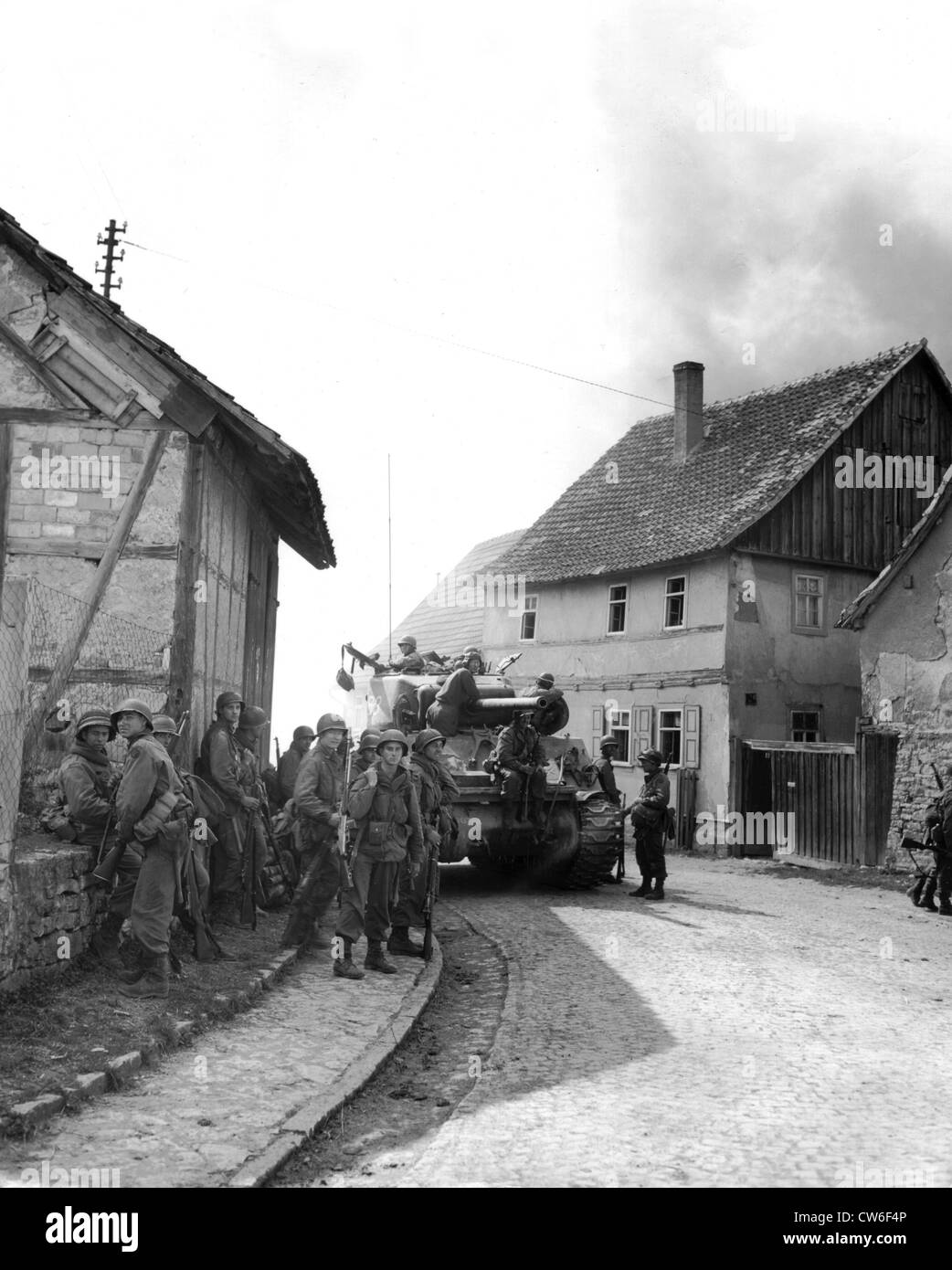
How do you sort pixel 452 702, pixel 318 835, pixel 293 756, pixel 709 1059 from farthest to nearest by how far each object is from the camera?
pixel 452 702
pixel 293 756
pixel 318 835
pixel 709 1059

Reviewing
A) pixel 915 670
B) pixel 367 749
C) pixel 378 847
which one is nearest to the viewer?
pixel 378 847

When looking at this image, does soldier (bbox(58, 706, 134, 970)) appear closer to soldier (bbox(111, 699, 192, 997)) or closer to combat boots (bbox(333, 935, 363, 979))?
soldier (bbox(111, 699, 192, 997))

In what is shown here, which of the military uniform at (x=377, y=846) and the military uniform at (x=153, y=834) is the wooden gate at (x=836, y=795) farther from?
the military uniform at (x=153, y=834)

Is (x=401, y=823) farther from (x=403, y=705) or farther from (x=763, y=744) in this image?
(x=763, y=744)

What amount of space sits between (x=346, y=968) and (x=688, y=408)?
2261 cm

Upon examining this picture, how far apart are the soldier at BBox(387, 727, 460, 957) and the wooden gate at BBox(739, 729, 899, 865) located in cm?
996

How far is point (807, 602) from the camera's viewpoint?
82.6 ft

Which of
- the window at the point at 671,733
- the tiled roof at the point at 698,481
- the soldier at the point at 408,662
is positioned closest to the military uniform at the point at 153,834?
the soldier at the point at 408,662

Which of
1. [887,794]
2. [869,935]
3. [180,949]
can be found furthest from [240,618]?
[887,794]

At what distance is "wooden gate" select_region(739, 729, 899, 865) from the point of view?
63.8 feet

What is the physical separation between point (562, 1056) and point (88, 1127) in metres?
2.72

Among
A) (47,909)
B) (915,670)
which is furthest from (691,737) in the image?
(47,909)

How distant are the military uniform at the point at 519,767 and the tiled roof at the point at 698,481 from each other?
32.4 feet

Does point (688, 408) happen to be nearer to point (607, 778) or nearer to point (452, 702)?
point (607, 778)
